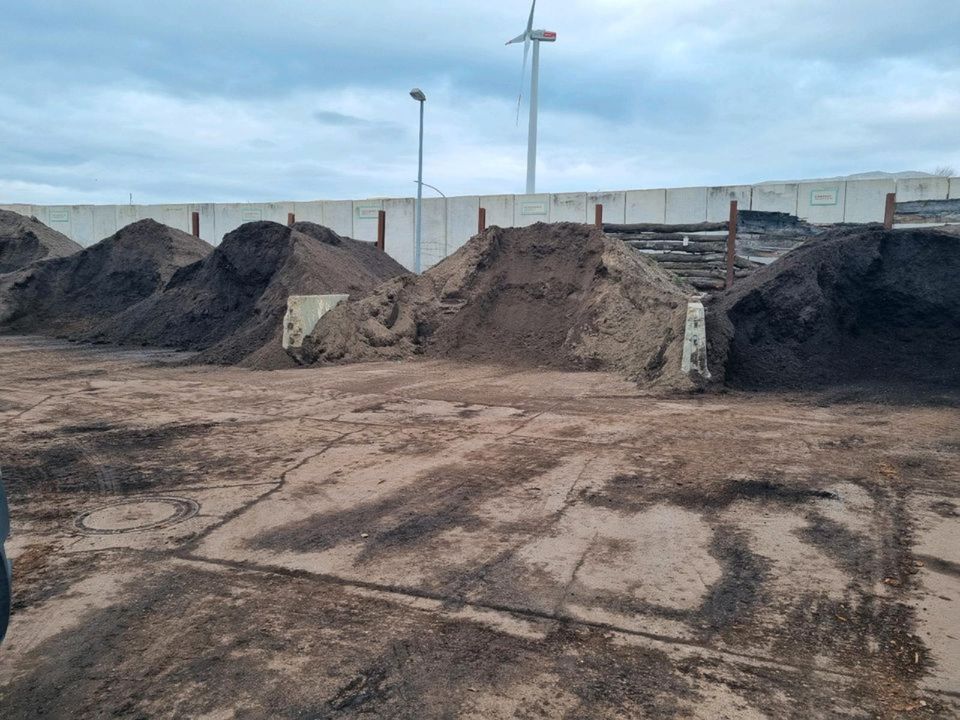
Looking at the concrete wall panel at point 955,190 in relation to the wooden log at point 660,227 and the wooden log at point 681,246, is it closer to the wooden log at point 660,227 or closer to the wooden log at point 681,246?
the wooden log at point 660,227

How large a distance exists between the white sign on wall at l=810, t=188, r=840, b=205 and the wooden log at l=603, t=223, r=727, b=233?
2.53m

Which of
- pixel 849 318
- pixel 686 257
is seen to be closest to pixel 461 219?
pixel 686 257

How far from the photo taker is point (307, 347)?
529 inches

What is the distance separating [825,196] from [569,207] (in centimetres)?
758

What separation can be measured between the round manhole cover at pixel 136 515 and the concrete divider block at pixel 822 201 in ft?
64.9

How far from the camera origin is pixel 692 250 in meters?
21.2

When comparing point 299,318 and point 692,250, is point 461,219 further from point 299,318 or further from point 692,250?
point 299,318

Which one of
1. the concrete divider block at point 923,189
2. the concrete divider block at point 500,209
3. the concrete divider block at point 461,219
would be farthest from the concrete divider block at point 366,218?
the concrete divider block at point 923,189

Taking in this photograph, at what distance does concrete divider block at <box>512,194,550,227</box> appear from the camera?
79.8ft

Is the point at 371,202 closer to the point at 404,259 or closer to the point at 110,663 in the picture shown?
the point at 404,259

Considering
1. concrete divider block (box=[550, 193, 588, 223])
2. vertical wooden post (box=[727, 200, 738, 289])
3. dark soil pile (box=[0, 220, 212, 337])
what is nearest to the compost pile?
vertical wooden post (box=[727, 200, 738, 289])

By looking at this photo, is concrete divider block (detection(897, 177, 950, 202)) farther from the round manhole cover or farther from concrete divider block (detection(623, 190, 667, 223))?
the round manhole cover

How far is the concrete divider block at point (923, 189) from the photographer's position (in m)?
18.7

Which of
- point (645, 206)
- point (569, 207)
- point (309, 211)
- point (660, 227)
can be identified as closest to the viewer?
point (660, 227)
